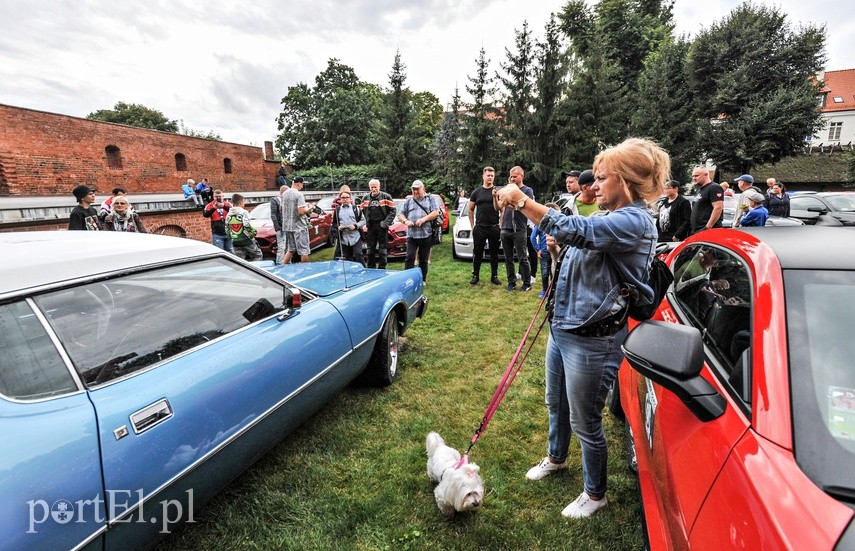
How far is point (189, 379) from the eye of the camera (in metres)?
1.66

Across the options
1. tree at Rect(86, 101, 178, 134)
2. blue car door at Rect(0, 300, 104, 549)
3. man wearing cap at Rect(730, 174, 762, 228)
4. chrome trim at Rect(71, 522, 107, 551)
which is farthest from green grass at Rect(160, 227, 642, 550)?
tree at Rect(86, 101, 178, 134)

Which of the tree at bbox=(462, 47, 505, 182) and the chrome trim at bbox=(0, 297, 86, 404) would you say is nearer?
the chrome trim at bbox=(0, 297, 86, 404)

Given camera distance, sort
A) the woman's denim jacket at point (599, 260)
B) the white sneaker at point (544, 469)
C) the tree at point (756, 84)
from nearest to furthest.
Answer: the woman's denim jacket at point (599, 260) → the white sneaker at point (544, 469) → the tree at point (756, 84)

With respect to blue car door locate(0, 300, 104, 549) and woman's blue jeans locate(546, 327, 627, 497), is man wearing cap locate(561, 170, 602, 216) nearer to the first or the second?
woman's blue jeans locate(546, 327, 627, 497)

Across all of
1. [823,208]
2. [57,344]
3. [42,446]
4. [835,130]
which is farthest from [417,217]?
[835,130]

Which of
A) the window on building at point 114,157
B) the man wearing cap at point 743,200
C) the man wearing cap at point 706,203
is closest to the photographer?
the man wearing cap at point 706,203

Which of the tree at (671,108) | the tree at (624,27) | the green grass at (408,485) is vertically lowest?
the green grass at (408,485)

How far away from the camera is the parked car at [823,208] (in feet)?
34.6

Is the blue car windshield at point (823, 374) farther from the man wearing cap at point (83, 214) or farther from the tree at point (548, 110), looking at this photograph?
the tree at point (548, 110)

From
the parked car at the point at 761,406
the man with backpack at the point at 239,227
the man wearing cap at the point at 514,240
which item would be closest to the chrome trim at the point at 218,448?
the parked car at the point at 761,406

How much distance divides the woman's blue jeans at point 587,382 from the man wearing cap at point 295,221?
6.00 meters

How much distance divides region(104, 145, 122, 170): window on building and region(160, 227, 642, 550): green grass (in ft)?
70.9

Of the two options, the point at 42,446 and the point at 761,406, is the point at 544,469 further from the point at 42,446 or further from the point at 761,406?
the point at 42,446

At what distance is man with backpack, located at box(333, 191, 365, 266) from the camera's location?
267 inches
